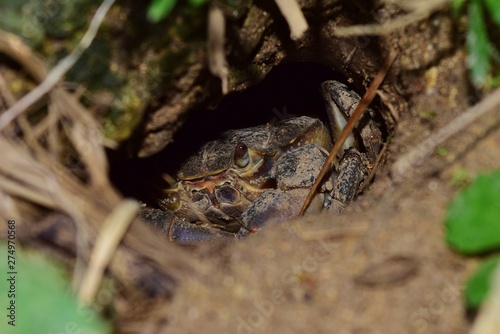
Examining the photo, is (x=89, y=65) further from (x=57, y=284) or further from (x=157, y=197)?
(x=157, y=197)

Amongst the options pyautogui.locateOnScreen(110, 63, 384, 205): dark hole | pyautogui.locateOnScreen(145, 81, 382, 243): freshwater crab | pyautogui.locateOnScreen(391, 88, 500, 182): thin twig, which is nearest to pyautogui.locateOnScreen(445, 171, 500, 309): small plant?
pyautogui.locateOnScreen(391, 88, 500, 182): thin twig

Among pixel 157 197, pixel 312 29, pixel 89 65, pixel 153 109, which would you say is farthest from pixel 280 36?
pixel 157 197

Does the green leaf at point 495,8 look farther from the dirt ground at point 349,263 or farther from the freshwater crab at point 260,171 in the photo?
the freshwater crab at point 260,171

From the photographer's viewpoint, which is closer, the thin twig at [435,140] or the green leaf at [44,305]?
the green leaf at [44,305]

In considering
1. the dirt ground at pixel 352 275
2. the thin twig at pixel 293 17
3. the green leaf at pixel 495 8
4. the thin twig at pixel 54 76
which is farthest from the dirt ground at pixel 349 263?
the thin twig at pixel 293 17

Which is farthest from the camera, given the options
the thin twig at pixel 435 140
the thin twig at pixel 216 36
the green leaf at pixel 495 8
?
the thin twig at pixel 216 36

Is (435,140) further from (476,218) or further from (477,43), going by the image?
(476,218)
